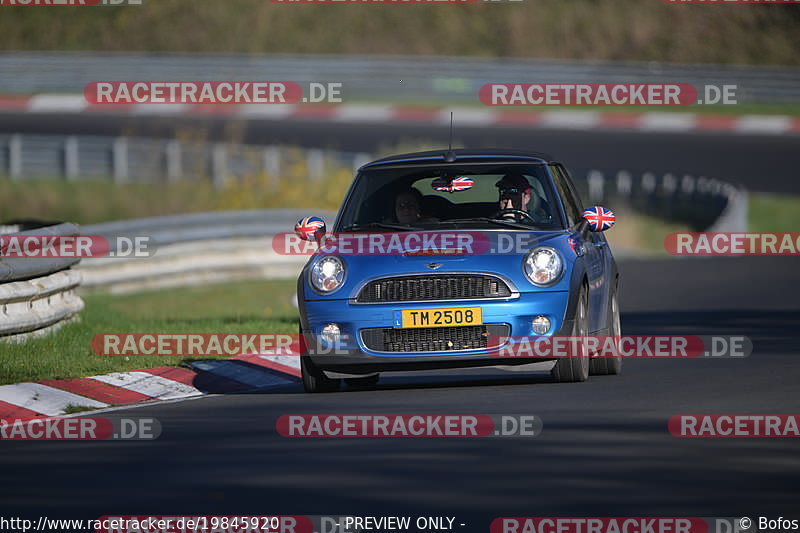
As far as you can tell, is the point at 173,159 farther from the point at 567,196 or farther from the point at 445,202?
the point at 445,202

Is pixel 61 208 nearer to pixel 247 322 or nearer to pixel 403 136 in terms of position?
pixel 403 136

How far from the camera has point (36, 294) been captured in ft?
42.1

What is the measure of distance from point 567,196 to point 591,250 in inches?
23.7

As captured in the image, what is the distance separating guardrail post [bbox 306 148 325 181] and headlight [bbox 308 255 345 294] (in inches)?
716

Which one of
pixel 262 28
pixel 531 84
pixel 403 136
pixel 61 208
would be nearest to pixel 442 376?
pixel 61 208

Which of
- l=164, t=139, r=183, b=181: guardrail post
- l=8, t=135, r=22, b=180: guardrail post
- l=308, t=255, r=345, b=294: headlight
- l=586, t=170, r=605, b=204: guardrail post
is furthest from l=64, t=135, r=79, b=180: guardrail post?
l=308, t=255, r=345, b=294: headlight

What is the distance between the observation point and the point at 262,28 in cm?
5866

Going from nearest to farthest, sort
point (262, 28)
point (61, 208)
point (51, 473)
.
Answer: point (51, 473)
point (61, 208)
point (262, 28)

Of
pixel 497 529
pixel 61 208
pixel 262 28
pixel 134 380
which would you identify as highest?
pixel 262 28

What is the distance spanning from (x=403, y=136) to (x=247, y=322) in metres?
25.4

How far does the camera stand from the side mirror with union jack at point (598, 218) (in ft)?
38.4

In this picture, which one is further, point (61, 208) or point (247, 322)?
point (61, 208)

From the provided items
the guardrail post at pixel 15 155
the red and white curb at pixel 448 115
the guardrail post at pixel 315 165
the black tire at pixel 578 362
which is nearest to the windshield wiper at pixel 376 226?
the black tire at pixel 578 362

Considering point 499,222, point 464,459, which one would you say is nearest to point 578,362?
point 499,222
